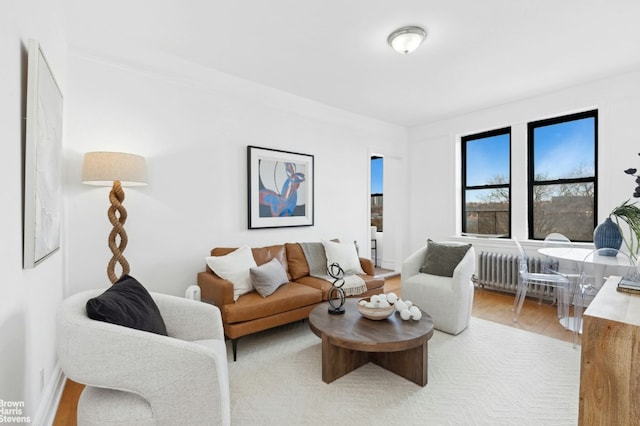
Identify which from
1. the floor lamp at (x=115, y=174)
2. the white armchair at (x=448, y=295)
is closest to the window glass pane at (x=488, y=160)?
the white armchair at (x=448, y=295)

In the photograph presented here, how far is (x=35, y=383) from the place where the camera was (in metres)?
1.56

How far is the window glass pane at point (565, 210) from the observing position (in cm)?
391

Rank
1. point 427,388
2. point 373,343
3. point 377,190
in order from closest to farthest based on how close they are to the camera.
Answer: point 373,343, point 427,388, point 377,190

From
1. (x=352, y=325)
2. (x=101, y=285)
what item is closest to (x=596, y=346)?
(x=352, y=325)

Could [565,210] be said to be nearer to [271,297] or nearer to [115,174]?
[271,297]

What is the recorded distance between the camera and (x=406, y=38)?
257 cm

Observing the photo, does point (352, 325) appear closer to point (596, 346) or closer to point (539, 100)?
point (596, 346)

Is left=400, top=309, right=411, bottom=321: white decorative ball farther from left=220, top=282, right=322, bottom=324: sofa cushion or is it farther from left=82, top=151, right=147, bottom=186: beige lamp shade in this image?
left=82, top=151, right=147, bottom=186: beige lamp shade

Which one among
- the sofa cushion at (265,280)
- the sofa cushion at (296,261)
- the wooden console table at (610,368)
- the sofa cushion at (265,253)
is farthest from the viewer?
the sofa cushion at (296,261)

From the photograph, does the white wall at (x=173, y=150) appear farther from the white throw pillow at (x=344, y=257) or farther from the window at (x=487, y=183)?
the window at (x=487, y=183)

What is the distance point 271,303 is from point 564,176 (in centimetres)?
421

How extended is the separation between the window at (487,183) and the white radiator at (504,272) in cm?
47

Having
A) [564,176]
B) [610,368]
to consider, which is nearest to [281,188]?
[610,368]

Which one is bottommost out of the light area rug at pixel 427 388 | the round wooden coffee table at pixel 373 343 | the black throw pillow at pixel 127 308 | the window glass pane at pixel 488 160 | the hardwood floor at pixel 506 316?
the light area rug at pixel 427 388
